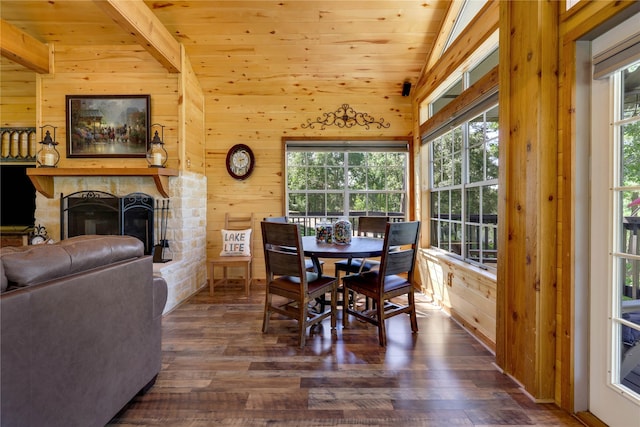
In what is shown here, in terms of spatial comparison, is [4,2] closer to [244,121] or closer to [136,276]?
[244,121]

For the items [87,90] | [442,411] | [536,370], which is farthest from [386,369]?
[87,90]

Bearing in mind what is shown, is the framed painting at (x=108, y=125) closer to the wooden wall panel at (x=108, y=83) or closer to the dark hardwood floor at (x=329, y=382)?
the wooden wall panel at (x=108, y=83)

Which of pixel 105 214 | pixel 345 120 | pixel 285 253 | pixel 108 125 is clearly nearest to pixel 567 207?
pixel 285 253

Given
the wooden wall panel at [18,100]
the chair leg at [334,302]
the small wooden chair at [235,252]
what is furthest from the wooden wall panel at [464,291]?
the wooden wall panel at [18,100]

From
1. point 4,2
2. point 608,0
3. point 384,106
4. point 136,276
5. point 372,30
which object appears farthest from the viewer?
point 384,106

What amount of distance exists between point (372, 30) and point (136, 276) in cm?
333

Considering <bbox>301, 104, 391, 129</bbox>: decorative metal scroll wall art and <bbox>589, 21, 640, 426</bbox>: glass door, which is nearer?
<bbox>589, 21, 640, 426</bbox>: glass door

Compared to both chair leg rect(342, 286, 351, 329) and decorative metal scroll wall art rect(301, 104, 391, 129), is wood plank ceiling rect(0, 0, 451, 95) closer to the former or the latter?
decorative metal scroll wall art rect(301, 104, 391, 129)

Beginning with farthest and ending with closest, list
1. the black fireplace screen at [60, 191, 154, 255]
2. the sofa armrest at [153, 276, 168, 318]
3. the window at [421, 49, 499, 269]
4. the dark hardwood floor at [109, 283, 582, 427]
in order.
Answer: the black fireplace screen at [60, 191, 154, 255]
the window at [421, 49, 499, 269]
the sofa armrest at [153, 276, 168, 318]
the dark hardwood floor at [109, 283, 582, 427]

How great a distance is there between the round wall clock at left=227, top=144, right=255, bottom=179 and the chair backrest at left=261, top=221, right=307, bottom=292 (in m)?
1.96

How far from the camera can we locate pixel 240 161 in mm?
4191

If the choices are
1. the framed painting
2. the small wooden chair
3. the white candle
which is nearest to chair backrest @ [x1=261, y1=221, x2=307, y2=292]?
the small wooden chair

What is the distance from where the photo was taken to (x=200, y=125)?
4.03 m

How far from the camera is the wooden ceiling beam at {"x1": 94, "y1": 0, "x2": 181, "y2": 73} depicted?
7.68 feet
